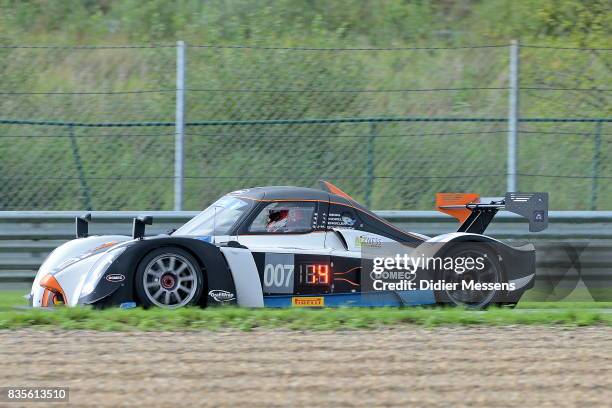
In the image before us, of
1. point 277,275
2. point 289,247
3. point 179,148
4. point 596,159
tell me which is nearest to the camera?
point 277,275

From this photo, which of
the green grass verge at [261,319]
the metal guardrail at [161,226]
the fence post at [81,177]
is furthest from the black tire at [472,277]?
the fence post at [81,177]

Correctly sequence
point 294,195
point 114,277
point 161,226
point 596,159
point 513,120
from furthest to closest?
point 596,159, point 513,120, point 161,226, point 294,195, point 114,277

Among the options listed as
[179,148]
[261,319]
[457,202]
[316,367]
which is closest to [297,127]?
[179,148]

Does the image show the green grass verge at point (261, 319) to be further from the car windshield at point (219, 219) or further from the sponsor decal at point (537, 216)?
the sponsor decal at point (537, 216)

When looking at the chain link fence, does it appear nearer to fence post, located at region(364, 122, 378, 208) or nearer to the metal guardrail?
fence post, located at region(364, 122, 378, 208)

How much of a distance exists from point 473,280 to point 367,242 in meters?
0.96

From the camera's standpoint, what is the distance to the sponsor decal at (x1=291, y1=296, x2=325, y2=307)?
A: 8.14 meters

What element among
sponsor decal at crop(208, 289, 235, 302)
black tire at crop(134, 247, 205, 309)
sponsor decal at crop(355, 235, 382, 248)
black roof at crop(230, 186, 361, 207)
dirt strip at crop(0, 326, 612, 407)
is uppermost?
black roof at crop(230, 186, 361, 207)

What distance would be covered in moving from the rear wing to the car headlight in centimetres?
307

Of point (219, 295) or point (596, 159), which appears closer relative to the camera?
point (219, 295)

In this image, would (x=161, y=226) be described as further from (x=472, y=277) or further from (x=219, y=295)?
(x=472, y=277)

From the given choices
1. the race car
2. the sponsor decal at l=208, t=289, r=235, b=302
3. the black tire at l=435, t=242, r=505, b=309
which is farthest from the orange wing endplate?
the sponsor decal at l=208, t=289, r=235, b=302

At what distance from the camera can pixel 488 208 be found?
910 cm

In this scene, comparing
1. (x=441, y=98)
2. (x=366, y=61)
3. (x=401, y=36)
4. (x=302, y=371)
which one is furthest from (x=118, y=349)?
(x=401, y=36)
